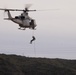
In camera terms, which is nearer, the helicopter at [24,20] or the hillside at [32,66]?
the helicopter at [24,20]

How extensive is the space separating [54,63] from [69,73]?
403 centimetres

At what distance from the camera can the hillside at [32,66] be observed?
63938 mm

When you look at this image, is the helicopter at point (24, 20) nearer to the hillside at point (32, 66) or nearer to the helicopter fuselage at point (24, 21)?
the helicopter fuselage at point (24, 21)


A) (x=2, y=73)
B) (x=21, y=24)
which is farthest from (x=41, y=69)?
(x=21, y=24)

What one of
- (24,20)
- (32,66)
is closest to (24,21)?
(24,20)

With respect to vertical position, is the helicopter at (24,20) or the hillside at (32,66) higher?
the helicopter at (24,20)

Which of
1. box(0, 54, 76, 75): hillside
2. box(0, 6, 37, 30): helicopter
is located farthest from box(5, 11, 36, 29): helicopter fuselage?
box(0, 54, 76, 75): hillside

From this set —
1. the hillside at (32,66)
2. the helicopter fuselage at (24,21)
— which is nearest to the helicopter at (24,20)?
the helicopter fuselage at (24,21)

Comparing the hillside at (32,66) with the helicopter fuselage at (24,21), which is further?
the hillside at (32,66)

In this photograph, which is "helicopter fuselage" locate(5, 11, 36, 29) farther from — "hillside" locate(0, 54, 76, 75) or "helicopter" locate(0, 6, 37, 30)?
"hillside" locate(0, 54, 76, 75)

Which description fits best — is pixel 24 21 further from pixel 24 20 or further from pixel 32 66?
pixel 32 66

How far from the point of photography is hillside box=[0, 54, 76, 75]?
63.9 m

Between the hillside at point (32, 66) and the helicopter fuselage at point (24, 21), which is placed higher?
the helicopter fuselage at point (24, 21)

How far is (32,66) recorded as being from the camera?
6562 cm
